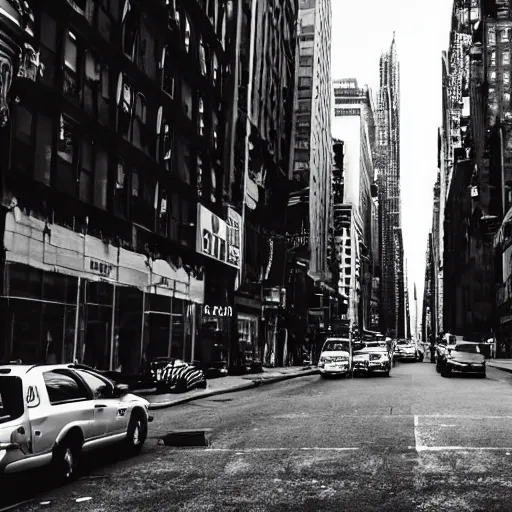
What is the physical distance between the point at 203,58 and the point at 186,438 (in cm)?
3198

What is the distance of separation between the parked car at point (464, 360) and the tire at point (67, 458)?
1162 inches

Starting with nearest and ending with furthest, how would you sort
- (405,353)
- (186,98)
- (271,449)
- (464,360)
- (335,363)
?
(271,449), (464,360), (335,363), (186,98), (405,353)

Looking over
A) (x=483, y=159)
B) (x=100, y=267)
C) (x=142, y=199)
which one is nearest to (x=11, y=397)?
(x=100, y=267)

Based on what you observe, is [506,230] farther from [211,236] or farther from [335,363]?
[335,363]

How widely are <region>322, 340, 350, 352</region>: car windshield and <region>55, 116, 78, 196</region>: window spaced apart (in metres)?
18.9

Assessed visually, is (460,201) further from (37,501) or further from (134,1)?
(37,501)

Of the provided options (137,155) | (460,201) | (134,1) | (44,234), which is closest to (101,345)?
(44,234)

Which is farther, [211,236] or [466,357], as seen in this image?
[211,236]

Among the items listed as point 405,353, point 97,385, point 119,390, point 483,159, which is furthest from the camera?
point 483,159

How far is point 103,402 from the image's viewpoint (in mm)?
10672

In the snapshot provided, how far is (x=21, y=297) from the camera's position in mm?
21547

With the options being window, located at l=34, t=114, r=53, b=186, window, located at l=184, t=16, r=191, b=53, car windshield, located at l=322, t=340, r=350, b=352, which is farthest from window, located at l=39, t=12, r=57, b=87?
car windshield, located at l=322, t=340, r=350, b=352

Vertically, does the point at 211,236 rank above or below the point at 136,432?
above

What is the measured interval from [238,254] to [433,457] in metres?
36.2
